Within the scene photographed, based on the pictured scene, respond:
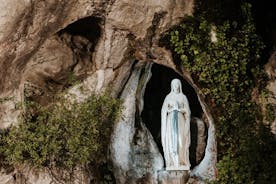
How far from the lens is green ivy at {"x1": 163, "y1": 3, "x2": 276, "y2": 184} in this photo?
675cm

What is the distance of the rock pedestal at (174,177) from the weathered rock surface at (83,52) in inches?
9.9

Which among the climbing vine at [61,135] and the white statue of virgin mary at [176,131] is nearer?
the climbing vine at [61,135]

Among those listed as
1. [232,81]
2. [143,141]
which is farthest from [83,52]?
[232,81]

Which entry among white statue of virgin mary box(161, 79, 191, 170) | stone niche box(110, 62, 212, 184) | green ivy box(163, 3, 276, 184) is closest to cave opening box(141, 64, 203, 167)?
stone niche box(110, 62, 212, 184)

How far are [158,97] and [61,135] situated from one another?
1945 millimetres

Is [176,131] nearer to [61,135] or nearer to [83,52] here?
[61,135]

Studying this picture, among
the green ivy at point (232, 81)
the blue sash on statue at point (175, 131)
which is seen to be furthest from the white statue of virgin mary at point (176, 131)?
the green ivy at point (232, 81)

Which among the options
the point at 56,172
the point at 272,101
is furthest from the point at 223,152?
the point at 56,172

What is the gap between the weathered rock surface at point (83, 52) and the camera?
7.08 meters

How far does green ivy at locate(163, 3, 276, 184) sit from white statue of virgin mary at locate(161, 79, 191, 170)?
42 cm

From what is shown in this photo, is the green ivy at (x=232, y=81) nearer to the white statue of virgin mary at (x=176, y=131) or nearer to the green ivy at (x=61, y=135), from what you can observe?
the white statue of virgin mary at (x=176, y=131)

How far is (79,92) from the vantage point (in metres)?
7.43

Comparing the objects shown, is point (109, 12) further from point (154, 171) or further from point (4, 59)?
point (154, 171)

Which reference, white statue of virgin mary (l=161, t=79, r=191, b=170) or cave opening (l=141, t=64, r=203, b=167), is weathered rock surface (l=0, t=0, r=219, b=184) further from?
cave opening (l=141, t=64, r=203, b=167)
